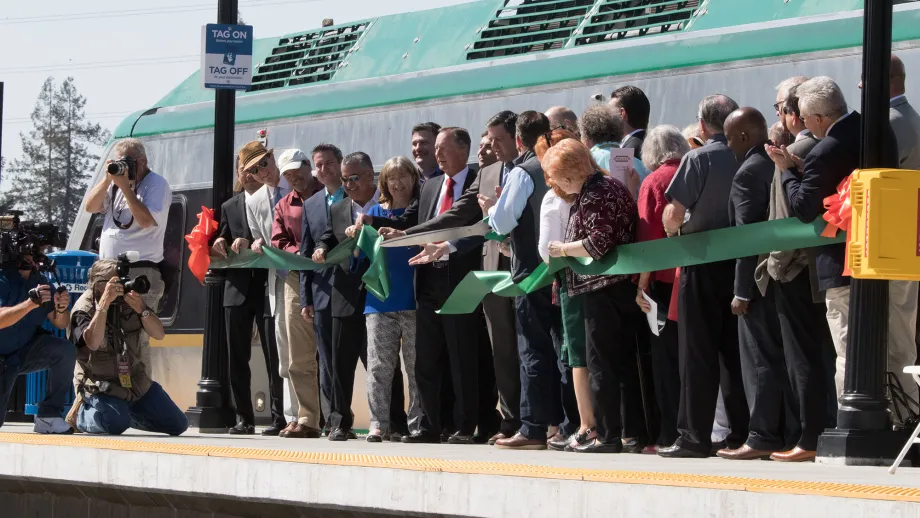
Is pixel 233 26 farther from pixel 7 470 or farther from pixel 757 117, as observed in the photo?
pixel 757 117

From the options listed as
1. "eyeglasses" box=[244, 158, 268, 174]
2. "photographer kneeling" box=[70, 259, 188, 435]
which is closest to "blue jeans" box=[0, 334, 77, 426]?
"photographer kneeling" box=[70, 259, 188, 435]

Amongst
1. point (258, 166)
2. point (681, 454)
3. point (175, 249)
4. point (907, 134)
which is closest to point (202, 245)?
point (258, 166)

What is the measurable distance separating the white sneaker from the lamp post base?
Answer: 16.4 ft

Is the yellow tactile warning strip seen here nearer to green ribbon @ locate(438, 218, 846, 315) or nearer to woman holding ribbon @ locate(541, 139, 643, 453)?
woman holding ribbon @ locate(541, 139, 643, 453)

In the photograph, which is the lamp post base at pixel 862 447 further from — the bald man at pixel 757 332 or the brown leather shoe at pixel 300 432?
the brown leather shoe at pixel 300 432

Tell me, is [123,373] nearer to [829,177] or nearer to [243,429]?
[243,429]

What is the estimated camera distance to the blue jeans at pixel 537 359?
880cm

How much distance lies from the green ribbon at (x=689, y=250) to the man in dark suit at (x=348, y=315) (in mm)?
1326

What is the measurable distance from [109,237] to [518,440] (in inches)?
138

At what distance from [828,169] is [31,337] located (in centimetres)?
564

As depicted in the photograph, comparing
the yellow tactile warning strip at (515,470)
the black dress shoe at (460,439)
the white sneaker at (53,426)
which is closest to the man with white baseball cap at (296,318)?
the black dress shoe at (460,439)

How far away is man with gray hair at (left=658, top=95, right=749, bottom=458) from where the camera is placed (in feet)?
26.2

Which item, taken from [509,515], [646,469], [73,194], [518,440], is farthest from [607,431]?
[73,194]

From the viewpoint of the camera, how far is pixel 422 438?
9508mm
